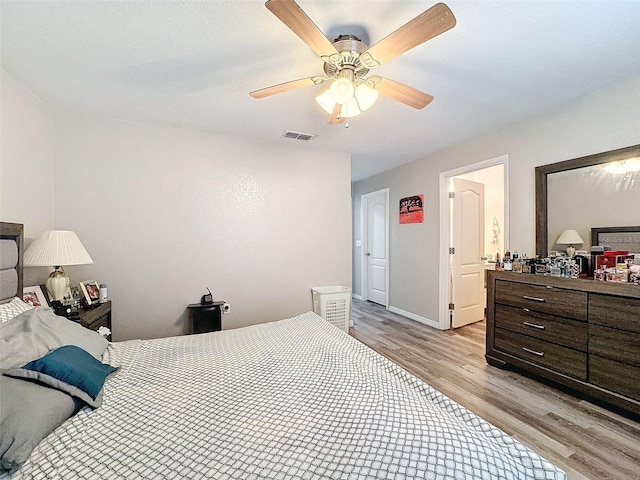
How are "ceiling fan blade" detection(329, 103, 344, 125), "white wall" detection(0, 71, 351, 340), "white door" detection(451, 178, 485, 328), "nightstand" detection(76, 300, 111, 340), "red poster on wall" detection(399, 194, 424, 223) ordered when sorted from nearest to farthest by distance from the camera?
"ceiling fan blade" detection(329, 103, 344, 125) → "nightstand" detection(76, 300, 111, 340) → "white wall" detection(0, 71, 351, 340) → "white door" detection(451, 178, 485, 328) → "red poster on wall" detection(399, 194, 424, 223)

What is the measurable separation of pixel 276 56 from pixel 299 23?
664 mm

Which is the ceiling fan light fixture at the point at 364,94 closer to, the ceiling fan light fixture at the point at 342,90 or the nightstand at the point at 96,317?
the ceiling fan light fixture at the point at 342,90

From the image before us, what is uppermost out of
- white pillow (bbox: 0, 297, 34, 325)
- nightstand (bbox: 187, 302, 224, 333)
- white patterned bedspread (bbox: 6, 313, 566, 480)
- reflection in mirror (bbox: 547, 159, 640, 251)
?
reflection in mirror (bbox: 547, 159, 640, 251)

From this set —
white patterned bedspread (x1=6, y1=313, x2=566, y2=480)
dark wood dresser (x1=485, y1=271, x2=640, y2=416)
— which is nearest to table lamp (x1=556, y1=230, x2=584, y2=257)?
dark wood dresser (x1=485, y1=271, x2=640, y2=416)

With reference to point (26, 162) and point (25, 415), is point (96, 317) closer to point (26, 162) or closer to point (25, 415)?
point (26, 162)

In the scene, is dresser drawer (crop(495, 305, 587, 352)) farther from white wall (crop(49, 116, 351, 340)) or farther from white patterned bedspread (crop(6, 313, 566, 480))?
white wall (crop(49, 116, 351, 340))

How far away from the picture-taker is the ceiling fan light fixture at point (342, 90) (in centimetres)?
164

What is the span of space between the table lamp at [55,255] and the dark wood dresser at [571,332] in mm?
3667

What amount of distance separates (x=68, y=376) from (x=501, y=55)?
9.36 feet

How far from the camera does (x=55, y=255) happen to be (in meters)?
2.12

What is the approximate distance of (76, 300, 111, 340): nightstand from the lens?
2135 mm

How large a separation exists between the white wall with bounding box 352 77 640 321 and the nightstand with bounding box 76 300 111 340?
3.80m

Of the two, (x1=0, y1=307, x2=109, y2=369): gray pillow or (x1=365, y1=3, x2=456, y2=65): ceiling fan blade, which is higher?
Result: (x1=365, y1=3, x2=456, y2=65): ceiling fan blade

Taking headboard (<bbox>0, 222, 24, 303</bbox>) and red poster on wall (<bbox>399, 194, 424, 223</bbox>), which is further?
red poster on wall (<bbox>399, 194, 424, 223</bbox>)
